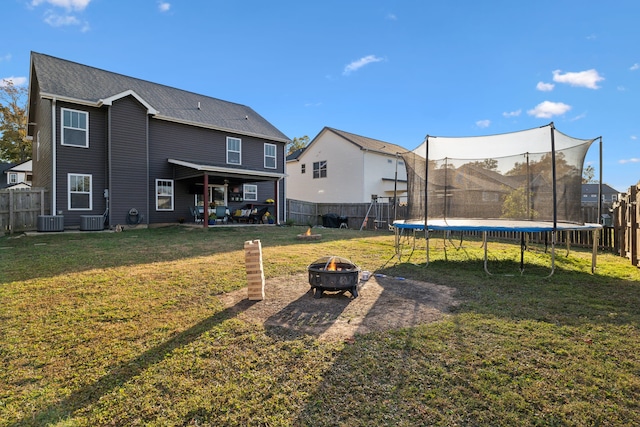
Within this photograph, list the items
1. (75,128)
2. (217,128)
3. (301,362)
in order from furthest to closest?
(217,128), (75,128), (301,362)

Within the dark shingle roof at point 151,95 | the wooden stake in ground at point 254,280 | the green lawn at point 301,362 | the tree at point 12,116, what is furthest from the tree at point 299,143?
the wooden stake in ground at point 254,280

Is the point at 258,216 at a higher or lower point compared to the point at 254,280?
higher

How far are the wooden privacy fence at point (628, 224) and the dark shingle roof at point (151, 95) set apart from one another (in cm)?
1541

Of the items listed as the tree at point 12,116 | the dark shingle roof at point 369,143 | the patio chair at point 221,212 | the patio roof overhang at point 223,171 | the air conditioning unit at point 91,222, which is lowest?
the air conditioning unit at point 91,222

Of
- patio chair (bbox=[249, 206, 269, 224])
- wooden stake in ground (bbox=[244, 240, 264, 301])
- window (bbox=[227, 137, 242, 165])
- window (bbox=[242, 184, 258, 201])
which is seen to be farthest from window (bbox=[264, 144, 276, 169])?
wooden stake in ground (bbox=[244, 240, 264, 301])

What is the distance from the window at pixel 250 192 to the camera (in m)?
17.9

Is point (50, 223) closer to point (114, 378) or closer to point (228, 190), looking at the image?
point (228, 190)

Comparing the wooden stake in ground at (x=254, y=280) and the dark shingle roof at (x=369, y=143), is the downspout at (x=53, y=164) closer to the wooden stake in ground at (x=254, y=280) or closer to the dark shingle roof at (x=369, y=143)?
the wooden stake in ground at (x=254, y=280)

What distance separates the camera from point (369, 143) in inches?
947

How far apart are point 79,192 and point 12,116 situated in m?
27.2

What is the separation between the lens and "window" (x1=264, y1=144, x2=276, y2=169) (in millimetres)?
18631

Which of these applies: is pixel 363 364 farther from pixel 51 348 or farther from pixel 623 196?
pixel 623 196

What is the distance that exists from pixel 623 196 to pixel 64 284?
1255 centimetres

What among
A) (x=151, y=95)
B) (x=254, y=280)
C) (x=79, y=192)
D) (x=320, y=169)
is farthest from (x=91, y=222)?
(x=320, y=169)
